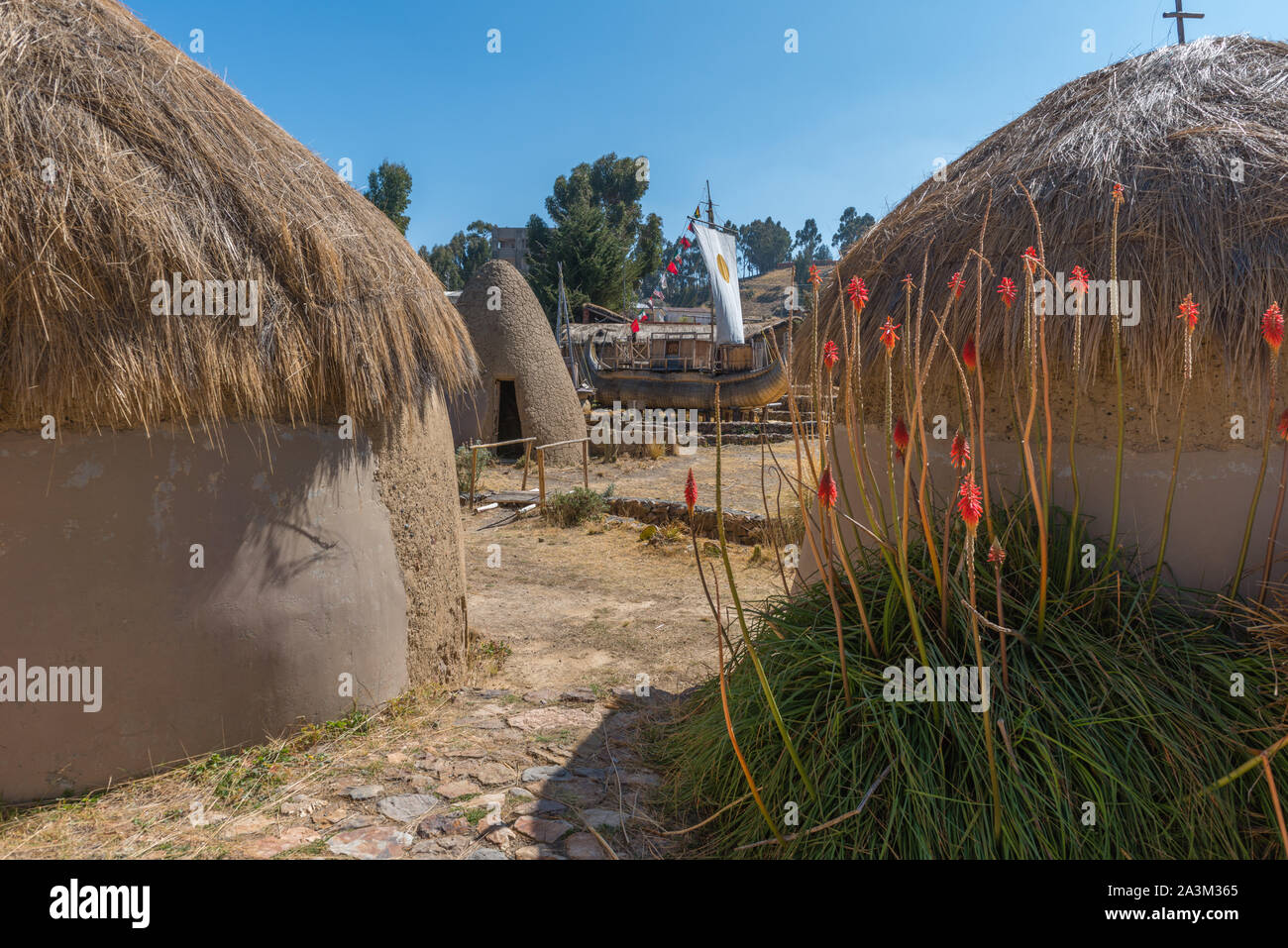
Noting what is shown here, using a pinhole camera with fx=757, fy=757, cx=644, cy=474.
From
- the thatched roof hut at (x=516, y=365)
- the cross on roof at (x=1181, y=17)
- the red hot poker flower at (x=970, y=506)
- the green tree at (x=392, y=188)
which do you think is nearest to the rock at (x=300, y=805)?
the red hot poker flower at (x=970, y=506)

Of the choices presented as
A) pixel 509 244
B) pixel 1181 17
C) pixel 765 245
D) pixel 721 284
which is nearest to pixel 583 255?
pixel 721 284

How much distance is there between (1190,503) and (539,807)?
307 centimetres

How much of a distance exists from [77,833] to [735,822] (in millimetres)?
2716

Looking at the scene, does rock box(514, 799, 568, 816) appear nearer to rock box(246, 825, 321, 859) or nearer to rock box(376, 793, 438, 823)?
rock box(376, 793, 438, 823)

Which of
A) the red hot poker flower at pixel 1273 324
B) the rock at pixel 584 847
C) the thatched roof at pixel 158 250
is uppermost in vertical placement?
the thatched roof at pixel 158 250

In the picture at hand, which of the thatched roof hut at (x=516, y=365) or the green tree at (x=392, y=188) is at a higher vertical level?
the green tree at (x=392, y=188)

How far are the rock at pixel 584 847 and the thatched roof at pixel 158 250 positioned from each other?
8.16ft

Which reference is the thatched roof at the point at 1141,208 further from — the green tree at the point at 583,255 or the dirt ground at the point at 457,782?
the green tree at the point at 583,255

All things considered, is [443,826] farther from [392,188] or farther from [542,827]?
[392,188]

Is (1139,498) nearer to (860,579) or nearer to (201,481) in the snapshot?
(860,579)

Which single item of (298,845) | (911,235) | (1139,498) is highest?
(911,235)

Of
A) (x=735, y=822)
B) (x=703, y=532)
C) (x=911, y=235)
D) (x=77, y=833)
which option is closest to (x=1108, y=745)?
(x=735, y=822)

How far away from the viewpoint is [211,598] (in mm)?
3588

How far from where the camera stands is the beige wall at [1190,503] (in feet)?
10.3
